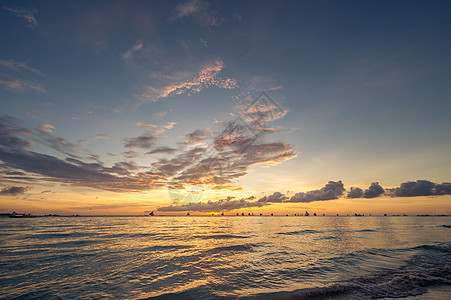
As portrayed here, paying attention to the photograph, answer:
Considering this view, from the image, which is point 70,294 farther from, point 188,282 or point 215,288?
point 215,288

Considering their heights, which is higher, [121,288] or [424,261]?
[121,288]

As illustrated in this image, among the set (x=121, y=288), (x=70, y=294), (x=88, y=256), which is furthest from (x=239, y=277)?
(x=88, y=256)

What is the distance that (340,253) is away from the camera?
2427cm

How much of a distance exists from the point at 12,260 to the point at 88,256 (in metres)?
6.83

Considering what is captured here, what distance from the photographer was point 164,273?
16.6 metres

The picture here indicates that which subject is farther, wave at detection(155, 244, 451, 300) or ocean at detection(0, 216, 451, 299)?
ocean at detection(0, 216, 451, 299)

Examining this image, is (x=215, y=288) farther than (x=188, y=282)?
No

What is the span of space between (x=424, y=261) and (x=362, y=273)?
Answer: 414 inches

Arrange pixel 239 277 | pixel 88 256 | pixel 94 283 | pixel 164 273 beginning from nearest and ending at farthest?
pixel 94 283 < pixel 239 277 < pixel 164 273 < pixel 88 256

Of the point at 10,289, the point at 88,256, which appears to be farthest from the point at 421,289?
the point at 88,256

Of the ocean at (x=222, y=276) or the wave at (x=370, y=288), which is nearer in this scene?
the wave at (x=370, y=288)

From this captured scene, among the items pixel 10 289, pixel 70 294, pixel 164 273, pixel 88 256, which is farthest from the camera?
pixel 88 256

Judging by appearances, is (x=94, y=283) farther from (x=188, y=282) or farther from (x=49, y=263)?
(x=49, y=263)

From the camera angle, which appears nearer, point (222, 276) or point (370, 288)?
point (370, 288)
